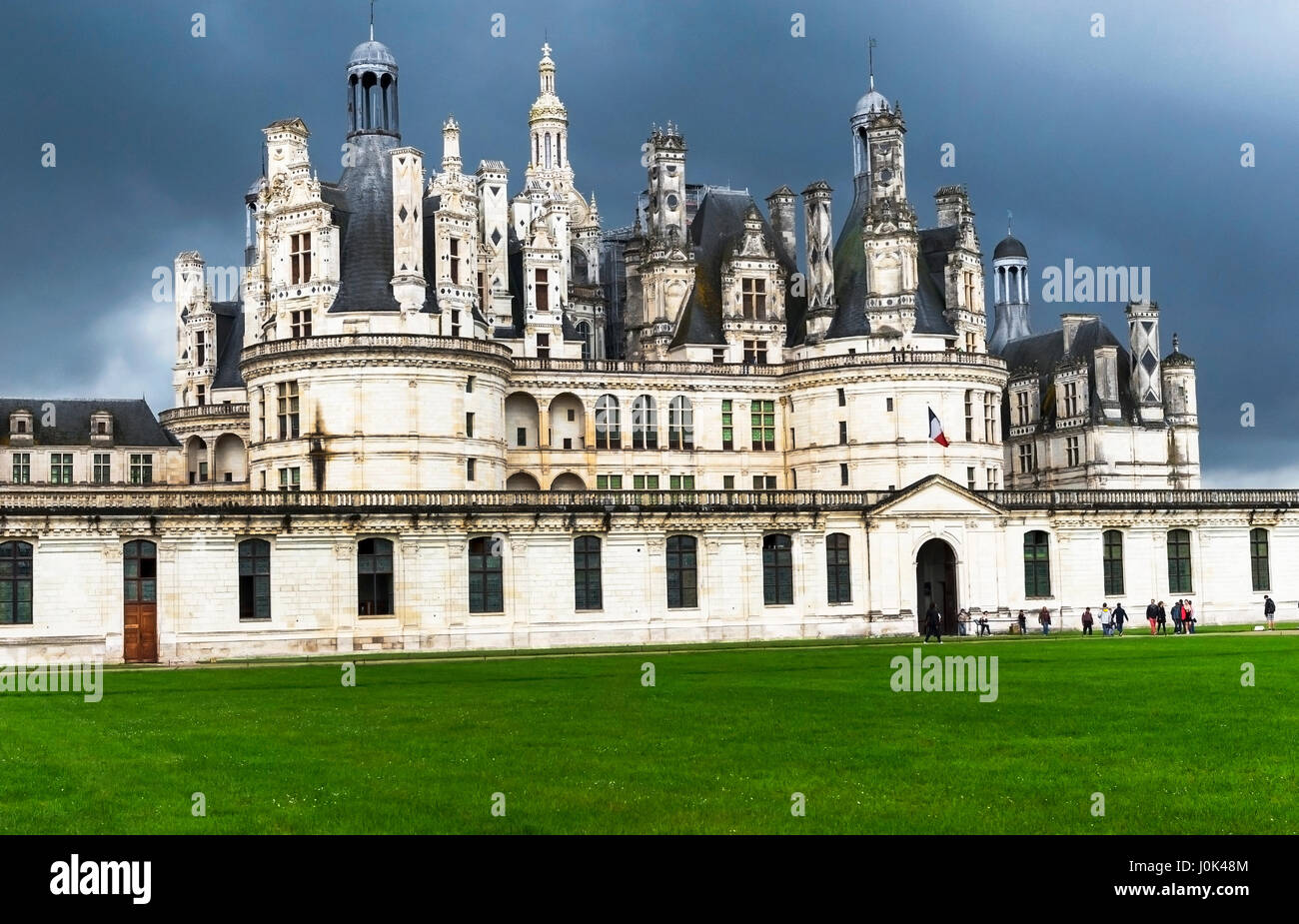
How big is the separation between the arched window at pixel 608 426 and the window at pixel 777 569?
14.6 meters

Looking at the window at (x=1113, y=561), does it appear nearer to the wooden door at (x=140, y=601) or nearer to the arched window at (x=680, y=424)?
the arched window at (x=680, y=424)

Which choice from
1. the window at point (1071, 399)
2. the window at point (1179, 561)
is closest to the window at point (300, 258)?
the window at point (1179, 561)

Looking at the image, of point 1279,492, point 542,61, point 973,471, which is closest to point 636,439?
point 973,471

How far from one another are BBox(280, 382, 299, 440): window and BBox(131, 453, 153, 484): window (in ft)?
80.9

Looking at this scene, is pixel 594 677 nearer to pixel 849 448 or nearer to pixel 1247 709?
pixel 1247 709

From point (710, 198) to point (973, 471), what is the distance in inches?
797

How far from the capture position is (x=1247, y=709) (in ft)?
98.9

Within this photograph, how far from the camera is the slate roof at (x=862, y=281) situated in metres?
85.8

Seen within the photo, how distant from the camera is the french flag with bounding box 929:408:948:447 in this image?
270 ft

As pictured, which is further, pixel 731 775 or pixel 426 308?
pixel 426 308

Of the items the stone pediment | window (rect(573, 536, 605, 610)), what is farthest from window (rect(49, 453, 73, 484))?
the stone pediment

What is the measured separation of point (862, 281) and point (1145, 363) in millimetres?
23917

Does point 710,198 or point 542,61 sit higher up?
point 542,61
